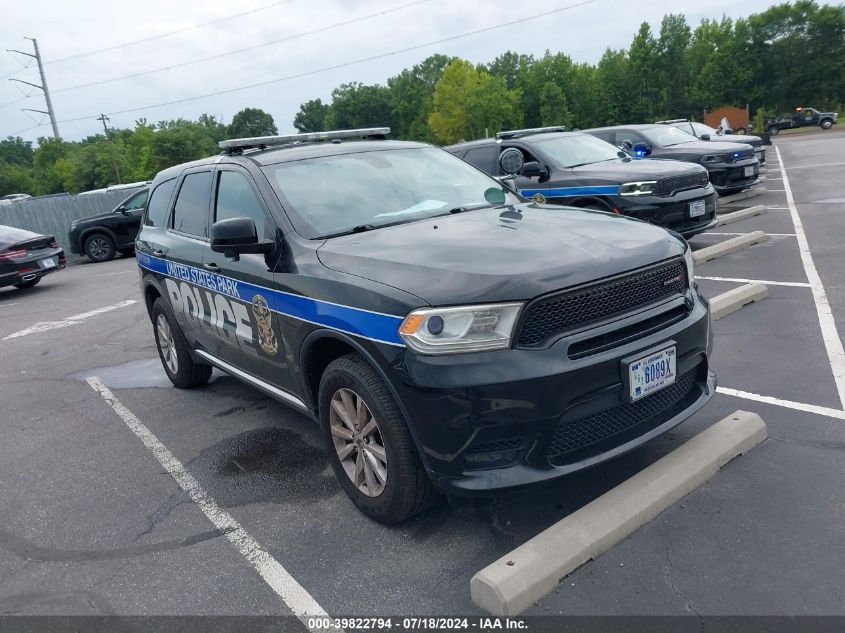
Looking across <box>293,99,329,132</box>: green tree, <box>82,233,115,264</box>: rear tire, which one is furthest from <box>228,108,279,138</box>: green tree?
<box>82,233,115,264</box>: rear tire

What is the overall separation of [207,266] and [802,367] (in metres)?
4.27

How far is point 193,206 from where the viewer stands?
17.4 ft

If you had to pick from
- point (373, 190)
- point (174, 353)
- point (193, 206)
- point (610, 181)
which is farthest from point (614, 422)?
point (610, 181)

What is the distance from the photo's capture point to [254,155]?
4664 mm

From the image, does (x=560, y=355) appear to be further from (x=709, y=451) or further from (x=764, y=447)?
(x=764, y=447)

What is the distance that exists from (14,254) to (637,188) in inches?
447

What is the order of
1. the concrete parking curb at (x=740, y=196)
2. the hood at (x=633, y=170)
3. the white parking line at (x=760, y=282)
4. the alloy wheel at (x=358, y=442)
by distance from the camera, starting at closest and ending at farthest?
the alloy wheel at (x=358, y=442) → the white parking line at (x=760, y=282) → the hood at (x=633, y=170) → the concrete parking curb at (x=740, y=196)

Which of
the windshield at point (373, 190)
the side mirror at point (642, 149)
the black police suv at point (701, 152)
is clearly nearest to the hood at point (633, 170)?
the black police suv at point (701, 152)

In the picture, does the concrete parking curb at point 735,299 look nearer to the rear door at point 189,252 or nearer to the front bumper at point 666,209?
the front bumper at point 666,209

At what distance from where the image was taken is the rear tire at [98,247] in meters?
18.5

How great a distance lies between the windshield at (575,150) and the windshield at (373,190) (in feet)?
16.1

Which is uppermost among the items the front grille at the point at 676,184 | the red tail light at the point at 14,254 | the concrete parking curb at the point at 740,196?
the front grille at the point at 676,184

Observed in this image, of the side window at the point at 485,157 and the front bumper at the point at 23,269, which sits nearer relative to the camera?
the side window at the point at 485,157

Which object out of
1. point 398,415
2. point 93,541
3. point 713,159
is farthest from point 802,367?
point 713,159
